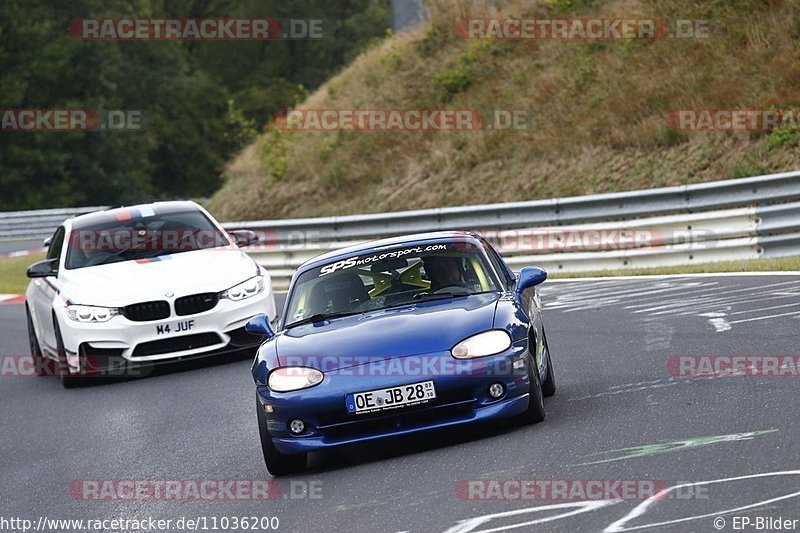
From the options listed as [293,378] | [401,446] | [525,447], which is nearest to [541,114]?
[401,446]

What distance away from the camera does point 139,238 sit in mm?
15320

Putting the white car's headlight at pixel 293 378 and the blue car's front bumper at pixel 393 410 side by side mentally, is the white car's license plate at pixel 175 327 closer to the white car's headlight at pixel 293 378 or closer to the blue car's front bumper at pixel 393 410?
the white car's headlight at pixel 293 378

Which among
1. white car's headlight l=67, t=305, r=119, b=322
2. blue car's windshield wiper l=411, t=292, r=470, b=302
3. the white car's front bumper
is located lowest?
the white car's front bumper

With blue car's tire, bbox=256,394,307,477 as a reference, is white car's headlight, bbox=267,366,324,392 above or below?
above

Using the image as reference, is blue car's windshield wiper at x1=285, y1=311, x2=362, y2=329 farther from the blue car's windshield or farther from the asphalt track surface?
the asphalt track surface

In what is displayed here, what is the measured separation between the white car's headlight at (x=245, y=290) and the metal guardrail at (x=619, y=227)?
708 centimetres

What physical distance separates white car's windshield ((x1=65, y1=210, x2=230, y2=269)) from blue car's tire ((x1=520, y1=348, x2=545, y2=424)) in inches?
274

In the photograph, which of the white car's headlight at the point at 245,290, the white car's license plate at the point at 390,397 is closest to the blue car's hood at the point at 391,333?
the white car's license plate at the point at 390,397

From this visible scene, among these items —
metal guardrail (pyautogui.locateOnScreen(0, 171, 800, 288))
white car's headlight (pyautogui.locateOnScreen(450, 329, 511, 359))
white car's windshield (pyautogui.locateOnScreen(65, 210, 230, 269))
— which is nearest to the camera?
white car's headlight (pyautogui.locateOnScreen(450, 329, 511, 359))

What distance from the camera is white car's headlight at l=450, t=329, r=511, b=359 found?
8586mm

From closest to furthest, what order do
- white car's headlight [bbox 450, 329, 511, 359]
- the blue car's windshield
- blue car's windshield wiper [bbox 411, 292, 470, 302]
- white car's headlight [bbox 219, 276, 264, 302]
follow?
white car's headlight [bbox 450, 329, 511, 359] → blue car's windshield wiper [bbox 411, 292, 470, 302] → the blue car's windshield → white car's headlight [bbox 219, 276, 264, 302]

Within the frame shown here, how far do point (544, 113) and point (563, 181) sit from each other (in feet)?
9.42

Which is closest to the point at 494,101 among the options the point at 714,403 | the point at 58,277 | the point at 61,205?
the point at 58,277

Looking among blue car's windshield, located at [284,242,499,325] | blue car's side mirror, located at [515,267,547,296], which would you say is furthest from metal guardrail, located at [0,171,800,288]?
blue car's windshield, located at [284,242,499,325]
